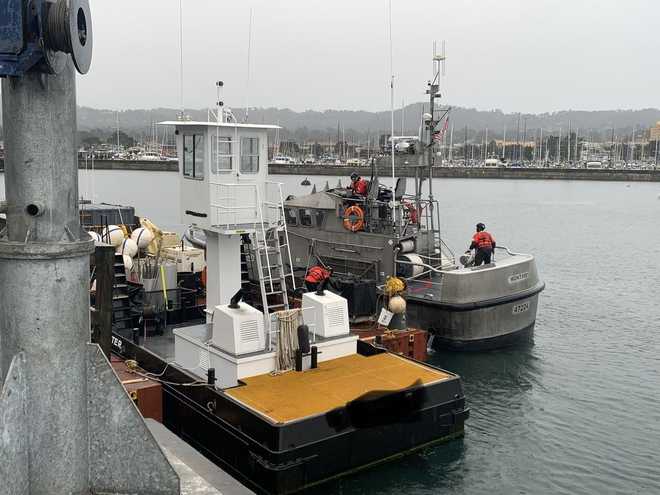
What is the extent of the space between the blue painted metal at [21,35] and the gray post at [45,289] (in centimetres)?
10

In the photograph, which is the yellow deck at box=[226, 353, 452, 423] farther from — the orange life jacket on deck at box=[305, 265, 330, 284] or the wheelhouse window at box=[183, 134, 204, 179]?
the wheelhouse window at box=[183, 134, 204, 179]

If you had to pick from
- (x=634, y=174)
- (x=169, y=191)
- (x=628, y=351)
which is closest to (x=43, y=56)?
(x=628, y=351)

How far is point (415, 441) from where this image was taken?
1019cm

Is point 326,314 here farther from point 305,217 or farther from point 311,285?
point 305,217

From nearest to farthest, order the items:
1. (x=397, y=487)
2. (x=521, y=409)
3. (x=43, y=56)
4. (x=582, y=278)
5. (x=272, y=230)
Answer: (x=43, y=56)
(x=397, y=487)
(x=272, y=230)
(x=521, y=409)
(x=582, y=278)

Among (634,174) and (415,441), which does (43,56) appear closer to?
(415,441)

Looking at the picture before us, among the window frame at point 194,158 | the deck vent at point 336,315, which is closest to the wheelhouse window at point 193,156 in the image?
the window frame at point 194,158

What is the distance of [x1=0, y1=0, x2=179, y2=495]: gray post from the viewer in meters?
4.31


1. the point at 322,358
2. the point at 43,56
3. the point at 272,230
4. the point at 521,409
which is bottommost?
the point at 521,409

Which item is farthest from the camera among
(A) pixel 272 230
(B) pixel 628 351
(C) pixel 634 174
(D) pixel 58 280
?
(C) pixel 634 174

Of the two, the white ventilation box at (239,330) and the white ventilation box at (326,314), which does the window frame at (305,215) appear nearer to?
the white ventilation box at (326,314)

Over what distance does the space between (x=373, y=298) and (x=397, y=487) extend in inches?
219

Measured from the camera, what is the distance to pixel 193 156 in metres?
12.0

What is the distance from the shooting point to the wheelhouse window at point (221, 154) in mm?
11695
